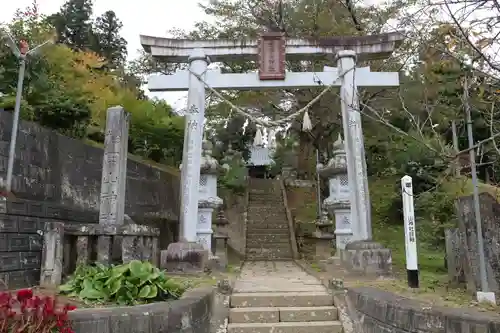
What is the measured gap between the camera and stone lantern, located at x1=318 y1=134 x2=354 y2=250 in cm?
1079

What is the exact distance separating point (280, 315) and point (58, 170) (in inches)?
215

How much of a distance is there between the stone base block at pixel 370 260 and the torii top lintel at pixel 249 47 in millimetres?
4519

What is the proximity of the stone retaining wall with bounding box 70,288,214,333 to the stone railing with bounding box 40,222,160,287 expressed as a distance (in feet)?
6.94

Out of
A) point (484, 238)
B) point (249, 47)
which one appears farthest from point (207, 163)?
point (484, 238)

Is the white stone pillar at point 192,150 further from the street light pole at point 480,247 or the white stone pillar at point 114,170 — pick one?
the street light pole at point 480,247

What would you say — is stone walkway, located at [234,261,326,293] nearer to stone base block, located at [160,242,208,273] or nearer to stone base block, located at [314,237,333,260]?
stone base block, located at [160,242,208,273]

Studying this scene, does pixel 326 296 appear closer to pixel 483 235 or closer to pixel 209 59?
pixel 483 235

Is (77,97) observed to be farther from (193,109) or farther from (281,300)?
(281,300)

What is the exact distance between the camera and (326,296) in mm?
6266

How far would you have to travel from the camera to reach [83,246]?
6.52m

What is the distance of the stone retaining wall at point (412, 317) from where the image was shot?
379 centimetres

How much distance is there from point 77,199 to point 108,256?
10.2 ft

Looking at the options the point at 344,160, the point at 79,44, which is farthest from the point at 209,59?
the point at 79,44

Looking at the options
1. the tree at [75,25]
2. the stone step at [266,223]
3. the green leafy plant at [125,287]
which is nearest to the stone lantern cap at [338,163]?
the stone step at [266,223]
